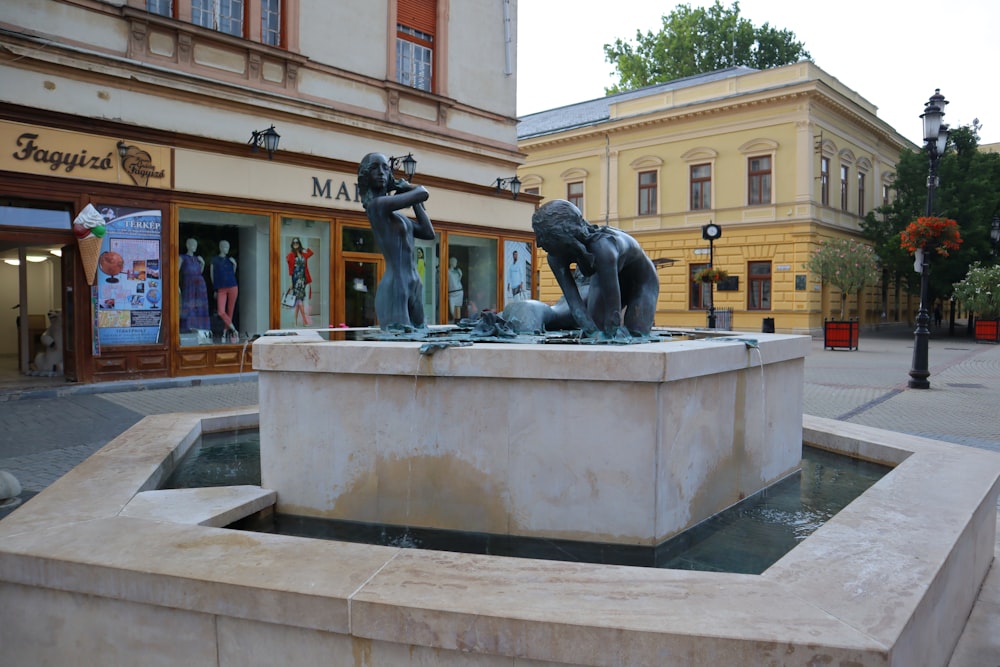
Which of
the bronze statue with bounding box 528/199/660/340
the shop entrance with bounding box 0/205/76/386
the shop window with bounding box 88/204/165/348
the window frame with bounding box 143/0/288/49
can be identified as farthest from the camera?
the window frame with bounding box 143/0/288/49

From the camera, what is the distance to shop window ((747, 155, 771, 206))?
30.5 m

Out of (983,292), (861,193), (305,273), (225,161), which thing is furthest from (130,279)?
(861,193)

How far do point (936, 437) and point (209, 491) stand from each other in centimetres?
753

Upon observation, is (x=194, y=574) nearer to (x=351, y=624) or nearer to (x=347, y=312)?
(x=351, y=624)

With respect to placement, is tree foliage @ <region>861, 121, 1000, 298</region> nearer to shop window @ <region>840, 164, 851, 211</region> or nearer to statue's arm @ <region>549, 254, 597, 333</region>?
shop window @ <region>840, 164, 851, 211</region>

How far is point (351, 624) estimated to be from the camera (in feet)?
7.50

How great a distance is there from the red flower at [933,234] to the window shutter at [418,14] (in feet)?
38.4

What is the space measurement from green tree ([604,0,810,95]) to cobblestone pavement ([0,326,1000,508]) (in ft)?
117

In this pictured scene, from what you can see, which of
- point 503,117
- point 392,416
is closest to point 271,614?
point 392,416

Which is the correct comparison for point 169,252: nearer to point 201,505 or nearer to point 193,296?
point 193,296

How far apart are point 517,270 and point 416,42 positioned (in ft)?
20.5

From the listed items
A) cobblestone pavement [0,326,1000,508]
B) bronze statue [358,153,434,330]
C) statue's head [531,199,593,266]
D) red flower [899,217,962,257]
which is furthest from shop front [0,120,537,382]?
red flower [899,217,962,257]

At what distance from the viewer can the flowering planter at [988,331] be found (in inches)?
1083

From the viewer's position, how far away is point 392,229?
6.29 m
